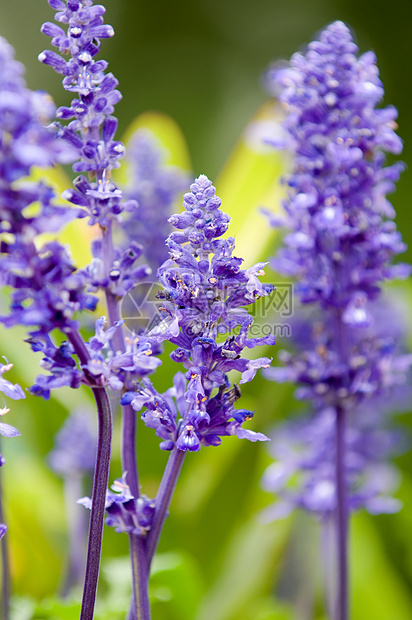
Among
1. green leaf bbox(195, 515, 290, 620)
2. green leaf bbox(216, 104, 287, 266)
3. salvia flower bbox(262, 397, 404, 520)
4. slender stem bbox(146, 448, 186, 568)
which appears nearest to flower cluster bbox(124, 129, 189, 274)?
green leaf bbox(216, 104, 287, 266)

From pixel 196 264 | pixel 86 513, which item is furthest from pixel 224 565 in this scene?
pixel 196 264

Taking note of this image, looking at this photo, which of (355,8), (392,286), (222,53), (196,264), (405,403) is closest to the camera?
(196,264)

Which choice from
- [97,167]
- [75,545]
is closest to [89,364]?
[97,167]

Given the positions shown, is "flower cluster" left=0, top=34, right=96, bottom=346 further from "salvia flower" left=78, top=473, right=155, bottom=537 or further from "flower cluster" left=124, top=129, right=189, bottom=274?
"flower cluster" left=124, top=129, right=189, bottom=274

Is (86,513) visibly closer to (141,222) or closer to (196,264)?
(141,222)

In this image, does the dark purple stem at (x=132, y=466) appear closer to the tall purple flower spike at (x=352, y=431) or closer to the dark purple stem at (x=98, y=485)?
the dark purple stem at (x=98, y=485)

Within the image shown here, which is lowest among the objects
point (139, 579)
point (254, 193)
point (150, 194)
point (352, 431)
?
point (139, 579)

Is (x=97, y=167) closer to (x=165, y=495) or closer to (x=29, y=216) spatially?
(x=29, y=216)
